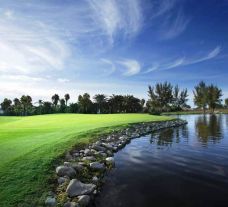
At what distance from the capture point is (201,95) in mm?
127562

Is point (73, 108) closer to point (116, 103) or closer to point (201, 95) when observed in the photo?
point (116, 103)

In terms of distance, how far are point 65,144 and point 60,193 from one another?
7717mm

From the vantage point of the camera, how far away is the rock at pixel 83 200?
9.39 metres

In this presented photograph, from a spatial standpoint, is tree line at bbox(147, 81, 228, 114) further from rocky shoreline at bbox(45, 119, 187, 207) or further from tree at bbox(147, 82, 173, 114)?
rocky shoreline at bbox(45, 119, 187, 207)

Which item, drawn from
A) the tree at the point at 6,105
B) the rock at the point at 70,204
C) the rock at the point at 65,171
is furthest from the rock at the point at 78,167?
the tree at the point at 6,105

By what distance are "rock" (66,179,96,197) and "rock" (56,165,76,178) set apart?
113cm

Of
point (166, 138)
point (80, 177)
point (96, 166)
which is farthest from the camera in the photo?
point (166, 138)

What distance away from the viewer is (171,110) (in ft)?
442

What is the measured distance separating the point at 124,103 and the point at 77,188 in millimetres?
105517

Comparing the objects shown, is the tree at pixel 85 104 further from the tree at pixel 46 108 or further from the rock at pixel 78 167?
the rock at pixel 78 167

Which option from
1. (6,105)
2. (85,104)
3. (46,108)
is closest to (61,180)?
(85,104)

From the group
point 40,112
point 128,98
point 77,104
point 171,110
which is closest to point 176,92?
point 171,110

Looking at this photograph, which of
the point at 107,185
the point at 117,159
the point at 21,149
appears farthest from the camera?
the point at 117,159

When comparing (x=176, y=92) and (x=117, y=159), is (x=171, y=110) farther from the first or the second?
(x=117, y=159)
